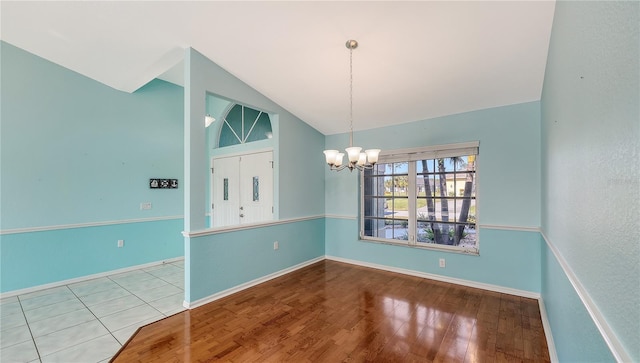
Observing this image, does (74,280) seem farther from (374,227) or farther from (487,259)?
(487,259)

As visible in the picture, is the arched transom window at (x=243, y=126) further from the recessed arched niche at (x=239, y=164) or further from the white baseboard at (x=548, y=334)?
the white baseboard at (x=548, y=334)

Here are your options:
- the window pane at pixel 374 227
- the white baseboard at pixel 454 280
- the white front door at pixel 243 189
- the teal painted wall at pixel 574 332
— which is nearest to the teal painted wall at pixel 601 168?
the teal painted wall at pixel 574 332

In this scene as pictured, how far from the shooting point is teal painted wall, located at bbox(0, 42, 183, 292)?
3.40 m

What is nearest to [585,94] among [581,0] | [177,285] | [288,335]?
Answer: [581,0]

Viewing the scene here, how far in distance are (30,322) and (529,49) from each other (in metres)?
5.76

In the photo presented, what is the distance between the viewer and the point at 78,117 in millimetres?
3900

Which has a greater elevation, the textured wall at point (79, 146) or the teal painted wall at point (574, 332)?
the textured wall at point (79, 146)

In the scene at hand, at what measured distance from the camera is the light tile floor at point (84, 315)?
2.24 meters

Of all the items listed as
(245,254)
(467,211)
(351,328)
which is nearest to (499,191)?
(467,211)

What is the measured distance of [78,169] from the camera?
3895 millimetres

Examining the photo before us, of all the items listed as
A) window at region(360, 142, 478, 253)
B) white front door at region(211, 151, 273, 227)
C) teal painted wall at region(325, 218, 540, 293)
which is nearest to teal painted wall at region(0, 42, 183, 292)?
white front door at region(211, 151, 273, 227)

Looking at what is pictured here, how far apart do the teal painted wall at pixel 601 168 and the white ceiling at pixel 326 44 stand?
33.2 inches

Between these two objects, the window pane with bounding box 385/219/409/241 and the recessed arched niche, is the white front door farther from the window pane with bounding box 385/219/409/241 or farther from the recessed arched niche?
the window pane with bounding box 385/219/409/241

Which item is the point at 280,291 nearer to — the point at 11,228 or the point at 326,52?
the point at 326,52
